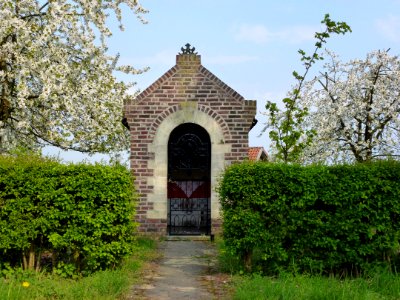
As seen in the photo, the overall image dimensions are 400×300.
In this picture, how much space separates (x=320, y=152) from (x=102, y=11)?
36.6ft

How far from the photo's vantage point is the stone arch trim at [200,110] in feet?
46.2

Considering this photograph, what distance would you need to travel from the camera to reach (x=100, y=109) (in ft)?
51.2

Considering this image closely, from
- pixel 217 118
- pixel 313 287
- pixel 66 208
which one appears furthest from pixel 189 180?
pixel 313 287

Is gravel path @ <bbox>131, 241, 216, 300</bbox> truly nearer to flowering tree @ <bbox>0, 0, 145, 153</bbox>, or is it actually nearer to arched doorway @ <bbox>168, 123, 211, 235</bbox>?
arched doorway @ <bbox>168, 123, 211, 235</bbox>

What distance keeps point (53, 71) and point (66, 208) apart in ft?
19.4

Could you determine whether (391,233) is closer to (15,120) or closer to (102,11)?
(102,11)

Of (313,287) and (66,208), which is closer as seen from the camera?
(313,287)

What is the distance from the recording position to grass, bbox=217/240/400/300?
7227 mm

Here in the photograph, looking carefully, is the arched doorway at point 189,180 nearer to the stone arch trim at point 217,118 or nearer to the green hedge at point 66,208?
the stone arch trim at point 217,118

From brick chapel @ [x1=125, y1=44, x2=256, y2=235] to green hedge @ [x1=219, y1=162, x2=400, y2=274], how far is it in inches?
182

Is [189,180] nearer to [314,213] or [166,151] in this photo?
[166,151]

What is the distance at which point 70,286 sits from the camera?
8.02 m

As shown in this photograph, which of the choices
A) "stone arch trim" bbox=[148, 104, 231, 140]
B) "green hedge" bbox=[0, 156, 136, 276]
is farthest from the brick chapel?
"green hedge" bbox=[0, 156, 136, 276]

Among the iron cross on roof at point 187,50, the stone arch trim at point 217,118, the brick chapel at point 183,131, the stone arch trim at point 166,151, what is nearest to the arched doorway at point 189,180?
the brick chapel at point 183,131
